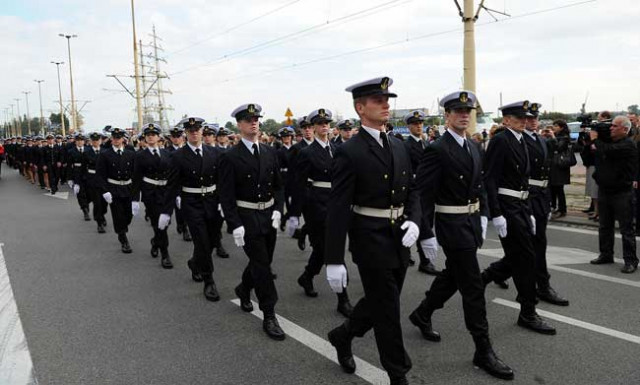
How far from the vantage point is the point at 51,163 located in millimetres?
18812

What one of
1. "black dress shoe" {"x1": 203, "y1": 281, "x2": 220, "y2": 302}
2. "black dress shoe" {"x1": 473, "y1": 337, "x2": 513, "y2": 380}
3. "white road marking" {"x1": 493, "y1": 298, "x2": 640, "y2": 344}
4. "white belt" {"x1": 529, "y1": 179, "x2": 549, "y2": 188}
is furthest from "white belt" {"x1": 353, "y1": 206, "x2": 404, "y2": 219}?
"black dress shoe" {"x1": 203, "y1": 281, "x2": 220, "y2": 302}

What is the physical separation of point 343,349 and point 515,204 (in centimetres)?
209

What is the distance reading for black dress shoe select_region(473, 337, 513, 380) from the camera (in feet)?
12.1

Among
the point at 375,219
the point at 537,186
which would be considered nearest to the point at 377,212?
the point at 375,219

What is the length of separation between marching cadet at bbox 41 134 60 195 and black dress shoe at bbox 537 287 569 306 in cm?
1789

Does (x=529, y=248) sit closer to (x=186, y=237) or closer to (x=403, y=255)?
(x=403, y=255)

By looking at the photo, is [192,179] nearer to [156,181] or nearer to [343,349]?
[156,181]

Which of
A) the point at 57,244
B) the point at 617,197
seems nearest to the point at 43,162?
the point at 57,244

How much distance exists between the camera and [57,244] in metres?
9.33

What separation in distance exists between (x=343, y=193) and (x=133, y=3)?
3644 centimetres

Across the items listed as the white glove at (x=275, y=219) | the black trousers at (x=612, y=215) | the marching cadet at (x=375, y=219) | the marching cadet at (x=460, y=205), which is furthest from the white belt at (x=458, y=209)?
the black trousers at (x=612, y=215)

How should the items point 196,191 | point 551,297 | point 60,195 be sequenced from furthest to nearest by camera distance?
point 60,195
point 196,191
point 551,297

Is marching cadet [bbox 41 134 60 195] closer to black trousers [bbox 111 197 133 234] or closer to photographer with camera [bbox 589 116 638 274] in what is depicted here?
black trousers [bbox 111 197 133 234]

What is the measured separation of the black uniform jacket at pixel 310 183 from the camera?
5.89 m
